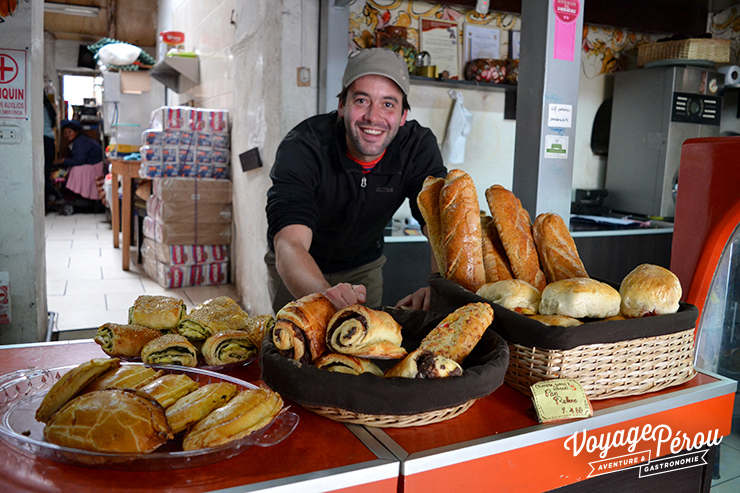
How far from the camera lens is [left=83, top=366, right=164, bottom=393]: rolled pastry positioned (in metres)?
0.92

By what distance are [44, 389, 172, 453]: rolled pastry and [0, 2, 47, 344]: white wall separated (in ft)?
8.05

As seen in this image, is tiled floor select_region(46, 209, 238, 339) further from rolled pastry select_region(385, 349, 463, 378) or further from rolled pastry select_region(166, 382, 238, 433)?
rolled pastry select_region(385, 349, 463, 378)

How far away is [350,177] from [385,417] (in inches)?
58.0

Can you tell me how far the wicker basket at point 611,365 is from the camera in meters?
1.05

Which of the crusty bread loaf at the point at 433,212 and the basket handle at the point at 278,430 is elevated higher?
the crusty bread loaf at the point at 433,212

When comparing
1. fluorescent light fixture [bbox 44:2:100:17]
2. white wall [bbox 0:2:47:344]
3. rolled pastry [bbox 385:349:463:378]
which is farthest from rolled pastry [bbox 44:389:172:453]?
fluorescent light fixture [bbox 44:2:100:17]

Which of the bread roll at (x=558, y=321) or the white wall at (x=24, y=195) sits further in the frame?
the white wall at (x=24, y=195)

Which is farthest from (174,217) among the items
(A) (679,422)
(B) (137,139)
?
(A) (679,422)

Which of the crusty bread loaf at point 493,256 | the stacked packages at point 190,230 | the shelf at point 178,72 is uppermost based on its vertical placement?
the shelf at point 178,72

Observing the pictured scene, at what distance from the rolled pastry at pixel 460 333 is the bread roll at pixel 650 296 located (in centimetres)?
30

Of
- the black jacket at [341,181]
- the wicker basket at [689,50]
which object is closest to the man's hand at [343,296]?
the black jacket at [341,181]

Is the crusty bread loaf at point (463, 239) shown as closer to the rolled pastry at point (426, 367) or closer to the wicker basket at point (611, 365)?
the wicker basket at point (611, 365)

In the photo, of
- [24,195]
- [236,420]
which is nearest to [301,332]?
[236,420]

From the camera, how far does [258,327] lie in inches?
48.3
